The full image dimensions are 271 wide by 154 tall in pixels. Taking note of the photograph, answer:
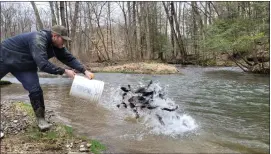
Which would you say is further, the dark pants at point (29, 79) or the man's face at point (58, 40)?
the dark pants at point (29, 79)

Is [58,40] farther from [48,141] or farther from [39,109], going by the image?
[48,141]

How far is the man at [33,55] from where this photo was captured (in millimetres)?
4566

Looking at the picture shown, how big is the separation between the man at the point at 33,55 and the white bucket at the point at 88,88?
506 mm

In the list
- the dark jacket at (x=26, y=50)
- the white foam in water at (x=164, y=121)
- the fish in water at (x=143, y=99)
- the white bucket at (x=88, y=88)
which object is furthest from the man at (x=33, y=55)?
the fish in water at (x=143, y=99)

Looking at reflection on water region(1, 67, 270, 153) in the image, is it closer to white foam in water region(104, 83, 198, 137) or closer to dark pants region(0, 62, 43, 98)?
white foam in water region(104, 83, 198, 137)

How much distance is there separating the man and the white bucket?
506mm

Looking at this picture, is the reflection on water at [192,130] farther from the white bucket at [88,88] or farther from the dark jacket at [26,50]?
the dark jacket at [26,50]

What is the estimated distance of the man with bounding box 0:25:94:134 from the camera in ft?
15.0

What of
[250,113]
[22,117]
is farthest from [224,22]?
[22,117]

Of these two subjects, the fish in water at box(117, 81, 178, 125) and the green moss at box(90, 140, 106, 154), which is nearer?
the green moss at box(90, 140, 106, 154)

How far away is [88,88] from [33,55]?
44.5 inches

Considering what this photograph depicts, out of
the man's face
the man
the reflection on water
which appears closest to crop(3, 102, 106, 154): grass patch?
the man

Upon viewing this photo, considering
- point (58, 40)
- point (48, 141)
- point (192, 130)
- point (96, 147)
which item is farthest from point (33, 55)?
point (192, 130)

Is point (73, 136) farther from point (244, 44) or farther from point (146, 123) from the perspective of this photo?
point (244, 44)
